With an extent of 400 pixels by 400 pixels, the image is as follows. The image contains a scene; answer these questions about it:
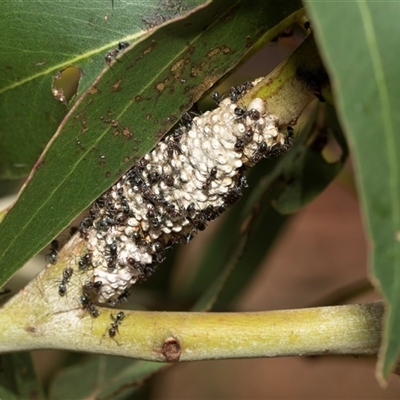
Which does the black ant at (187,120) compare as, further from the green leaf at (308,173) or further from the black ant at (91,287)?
the green leaf at (308,173)

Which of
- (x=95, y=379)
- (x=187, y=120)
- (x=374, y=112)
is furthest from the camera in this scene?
(x=95, y=379)

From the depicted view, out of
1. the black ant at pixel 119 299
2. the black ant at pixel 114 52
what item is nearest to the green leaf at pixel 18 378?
the black ant at pixel 119 299

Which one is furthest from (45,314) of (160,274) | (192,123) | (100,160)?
(160,274)

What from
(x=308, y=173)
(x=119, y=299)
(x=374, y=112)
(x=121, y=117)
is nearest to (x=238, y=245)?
(x=308, y=173)

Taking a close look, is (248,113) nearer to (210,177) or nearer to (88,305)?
(210,177)

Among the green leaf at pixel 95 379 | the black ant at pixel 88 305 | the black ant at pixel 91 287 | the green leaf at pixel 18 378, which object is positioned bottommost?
the green leaf at pixel 95 379

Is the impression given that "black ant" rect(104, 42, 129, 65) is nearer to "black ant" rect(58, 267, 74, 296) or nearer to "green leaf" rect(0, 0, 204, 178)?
"green leaf" rect(0, 0, 204, 178)
